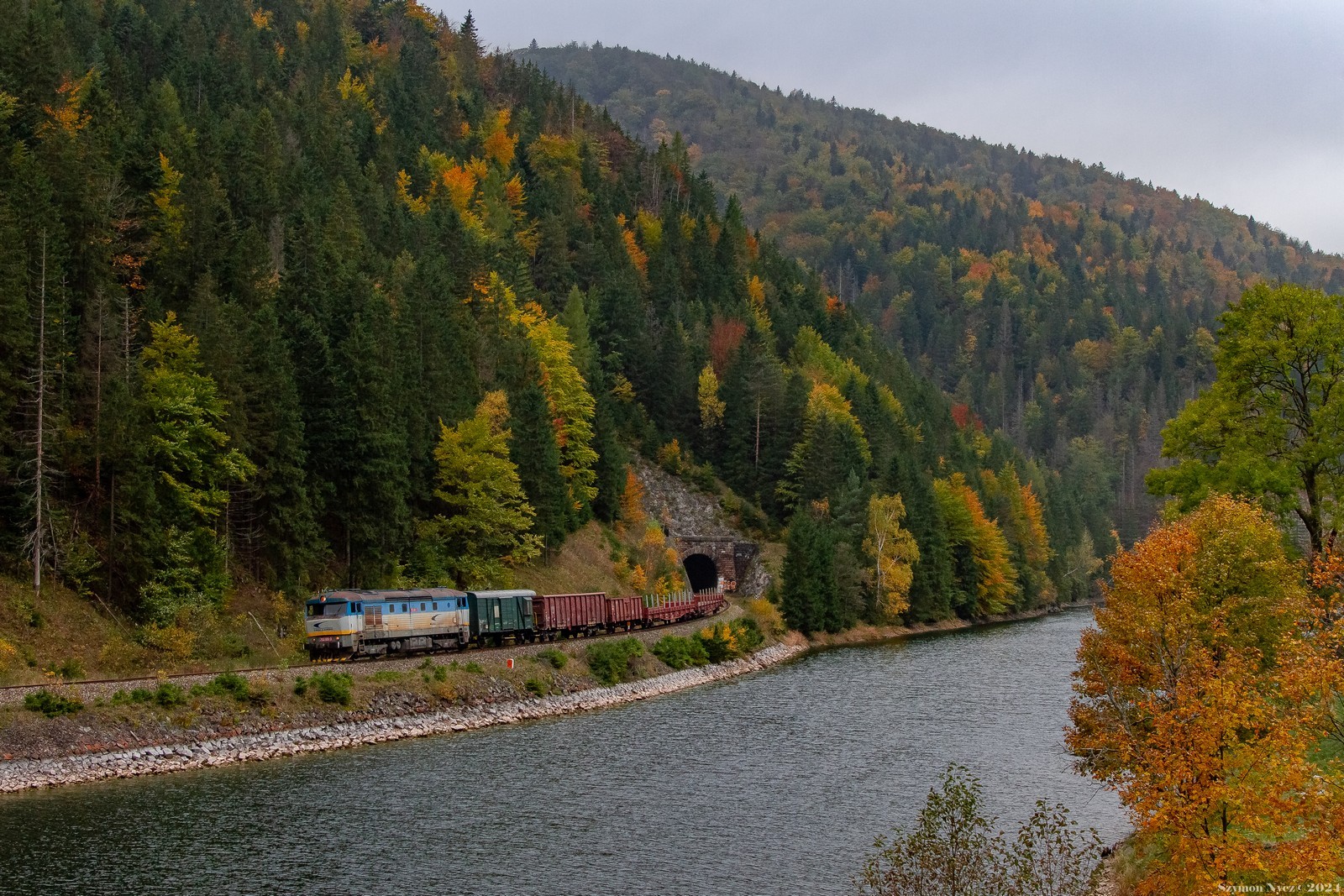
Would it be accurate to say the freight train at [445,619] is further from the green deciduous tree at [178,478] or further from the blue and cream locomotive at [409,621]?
the green deciduous tree at [178,478]

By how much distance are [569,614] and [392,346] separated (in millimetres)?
19640

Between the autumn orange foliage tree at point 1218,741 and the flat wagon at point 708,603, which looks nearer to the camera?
the autumn orange foliage tree at point 1218,741

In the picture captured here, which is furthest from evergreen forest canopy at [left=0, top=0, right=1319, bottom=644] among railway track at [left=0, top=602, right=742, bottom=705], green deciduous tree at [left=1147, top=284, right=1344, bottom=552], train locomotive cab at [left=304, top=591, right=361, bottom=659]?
green deciduous tree at [left=1147, top=284, right=1344, bottom=552]

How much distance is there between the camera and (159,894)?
1176 inches

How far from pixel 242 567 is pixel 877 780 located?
1388 inches

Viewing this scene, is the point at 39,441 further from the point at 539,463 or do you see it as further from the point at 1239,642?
the point at 1239,642

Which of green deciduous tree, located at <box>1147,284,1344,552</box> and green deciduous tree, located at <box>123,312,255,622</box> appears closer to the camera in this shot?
green deciduous tree, located at <box>1147,284,1344,552</box>

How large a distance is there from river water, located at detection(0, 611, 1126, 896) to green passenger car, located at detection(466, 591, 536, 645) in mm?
9846

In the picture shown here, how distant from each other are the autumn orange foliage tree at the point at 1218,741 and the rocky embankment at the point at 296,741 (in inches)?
1166

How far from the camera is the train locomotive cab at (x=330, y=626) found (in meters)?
58.0

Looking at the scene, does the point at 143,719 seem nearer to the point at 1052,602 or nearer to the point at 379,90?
the point at 379,90

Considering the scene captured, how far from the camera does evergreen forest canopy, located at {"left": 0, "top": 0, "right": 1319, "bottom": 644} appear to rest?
57594 mm

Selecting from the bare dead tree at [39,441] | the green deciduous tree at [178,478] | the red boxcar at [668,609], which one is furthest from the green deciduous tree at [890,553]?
the bare dead tree at [39,441]

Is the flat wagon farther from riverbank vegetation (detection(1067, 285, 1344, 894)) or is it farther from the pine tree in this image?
riverbank vegetation (detection(1067, 285, 1344, 894))
